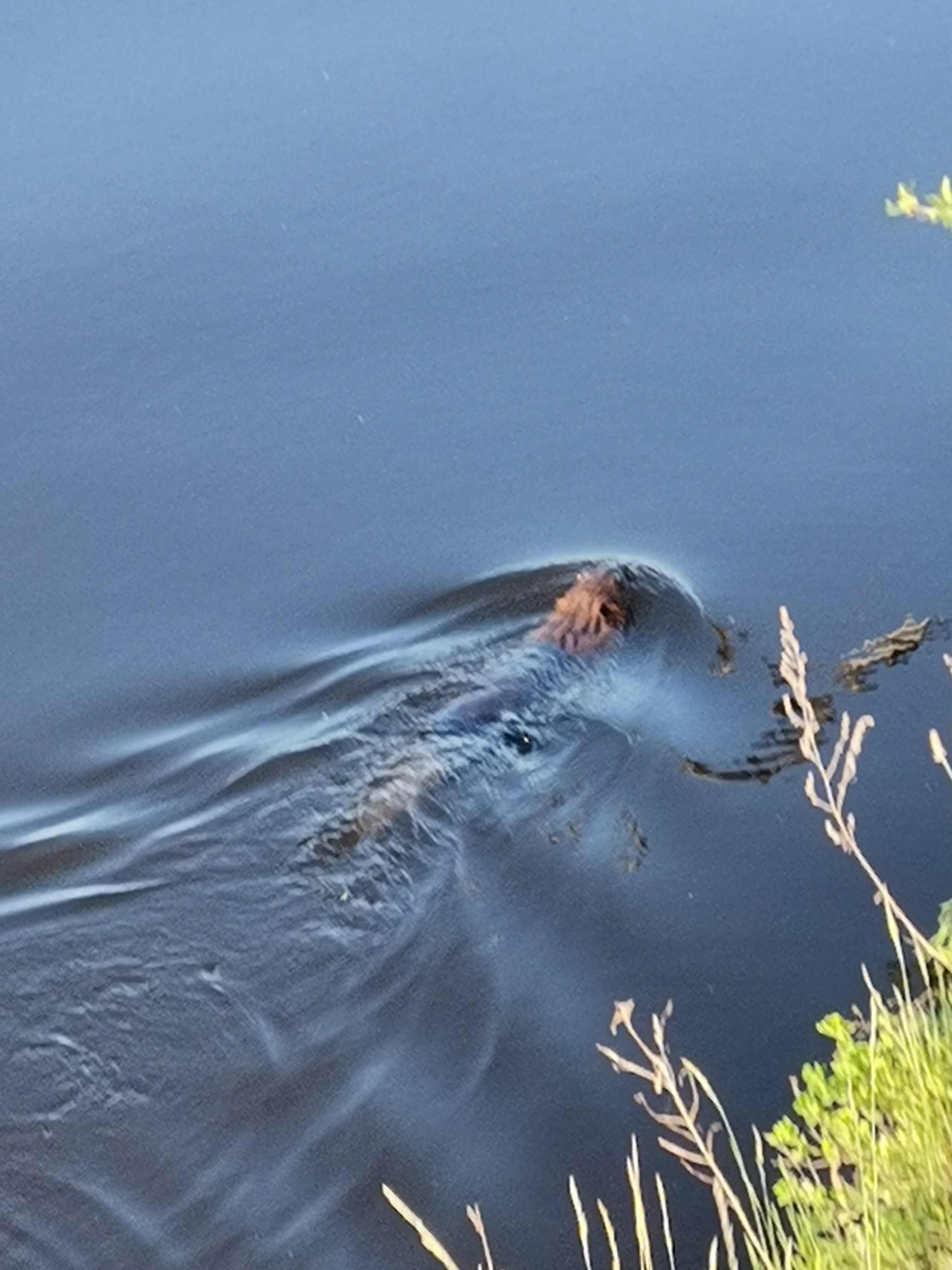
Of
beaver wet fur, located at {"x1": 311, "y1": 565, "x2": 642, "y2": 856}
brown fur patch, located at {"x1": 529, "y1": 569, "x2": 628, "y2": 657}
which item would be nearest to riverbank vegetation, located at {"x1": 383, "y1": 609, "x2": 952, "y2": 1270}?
beaver wet fur, located at {"x1": 311, "y1": 565, "x2": 642, "y2": 856}

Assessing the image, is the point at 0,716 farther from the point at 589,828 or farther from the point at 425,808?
the point at 589,828

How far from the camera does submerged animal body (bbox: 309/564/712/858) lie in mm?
6262

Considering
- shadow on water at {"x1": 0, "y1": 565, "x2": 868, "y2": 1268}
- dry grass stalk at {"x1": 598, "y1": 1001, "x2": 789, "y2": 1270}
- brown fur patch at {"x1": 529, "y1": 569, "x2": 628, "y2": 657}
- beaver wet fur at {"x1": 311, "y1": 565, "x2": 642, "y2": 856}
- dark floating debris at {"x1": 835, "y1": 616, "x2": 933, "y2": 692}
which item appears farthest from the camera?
Result: brown fur patch at {"x1": 529, "y1": 569, "x2": 628, "y2": 657}

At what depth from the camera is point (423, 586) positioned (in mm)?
6969

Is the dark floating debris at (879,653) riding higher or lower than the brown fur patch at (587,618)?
lower

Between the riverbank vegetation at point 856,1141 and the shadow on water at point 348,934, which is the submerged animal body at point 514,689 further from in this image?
the riverbank vegetation at point 856,1141

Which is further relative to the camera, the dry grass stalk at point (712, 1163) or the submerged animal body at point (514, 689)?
A: the submerged animal body at point (514, 689)

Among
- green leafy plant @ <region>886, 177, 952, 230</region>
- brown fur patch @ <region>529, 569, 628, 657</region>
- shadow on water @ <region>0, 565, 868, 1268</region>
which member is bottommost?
shadow on water @ <region>0, 565, 868, 1268</region>

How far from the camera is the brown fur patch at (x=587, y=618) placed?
675 cm

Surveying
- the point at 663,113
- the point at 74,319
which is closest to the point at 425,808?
the point at 74,319

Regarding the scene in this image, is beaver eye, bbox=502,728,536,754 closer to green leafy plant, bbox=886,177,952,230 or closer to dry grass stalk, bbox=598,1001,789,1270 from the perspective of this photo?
dry grass stalk, bbox=598,1001,789,1270

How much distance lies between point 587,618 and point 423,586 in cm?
62

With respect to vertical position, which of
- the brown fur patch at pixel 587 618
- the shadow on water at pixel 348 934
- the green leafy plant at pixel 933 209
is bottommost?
the shadow on water at pixel 348 934

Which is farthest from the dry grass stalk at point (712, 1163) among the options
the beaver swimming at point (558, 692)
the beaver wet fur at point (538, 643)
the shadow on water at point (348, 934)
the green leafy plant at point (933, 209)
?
the beaver swimming at point (558, 692)
